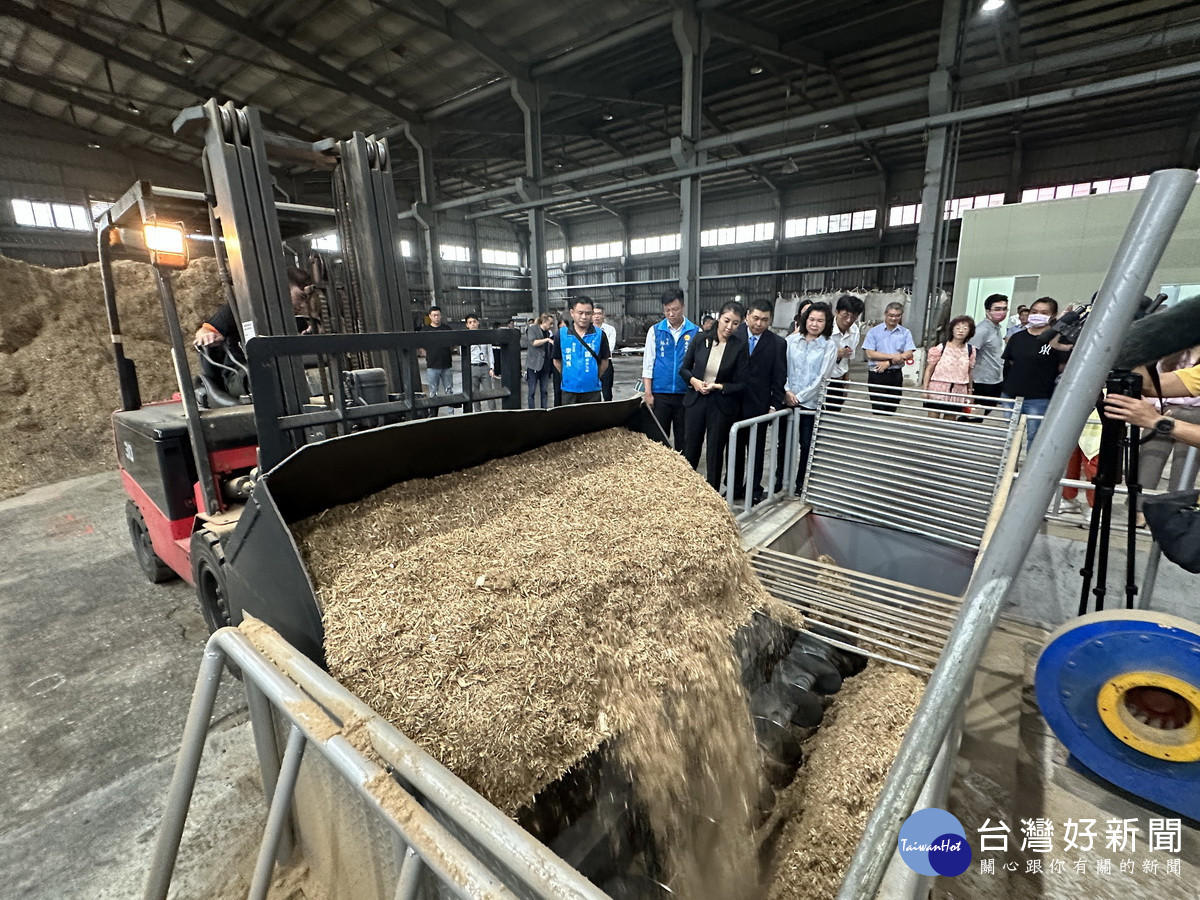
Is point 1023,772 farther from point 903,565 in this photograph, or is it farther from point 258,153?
point 258,153

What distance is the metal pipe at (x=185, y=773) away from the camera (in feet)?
4.26

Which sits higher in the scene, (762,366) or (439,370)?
(762,366)

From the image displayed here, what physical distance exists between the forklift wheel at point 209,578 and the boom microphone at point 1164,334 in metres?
3.48

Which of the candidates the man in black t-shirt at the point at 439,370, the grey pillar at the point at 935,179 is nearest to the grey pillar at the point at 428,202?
the man in black t-shirt at the point at 439,370

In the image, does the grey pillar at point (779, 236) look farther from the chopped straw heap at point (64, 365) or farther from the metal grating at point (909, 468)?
the chopped straw heap at point (64, 365)

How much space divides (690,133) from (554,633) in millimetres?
12164

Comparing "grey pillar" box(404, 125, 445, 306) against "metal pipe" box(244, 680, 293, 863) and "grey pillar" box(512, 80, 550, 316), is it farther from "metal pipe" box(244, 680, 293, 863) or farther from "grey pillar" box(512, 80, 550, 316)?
"metal pipe" box(244, 680, 293, 863)

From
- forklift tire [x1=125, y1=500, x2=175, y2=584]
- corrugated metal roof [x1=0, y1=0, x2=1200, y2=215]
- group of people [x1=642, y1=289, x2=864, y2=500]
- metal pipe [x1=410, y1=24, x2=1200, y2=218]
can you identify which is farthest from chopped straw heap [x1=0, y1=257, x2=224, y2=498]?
metal pipe [x1=410, y1=24, x2=1200, y2=218]

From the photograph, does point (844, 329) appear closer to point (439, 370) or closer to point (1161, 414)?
point (1161, 414)

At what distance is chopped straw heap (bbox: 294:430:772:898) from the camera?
4.23ft

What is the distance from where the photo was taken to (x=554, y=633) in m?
1.50

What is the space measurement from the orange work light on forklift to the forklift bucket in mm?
1258

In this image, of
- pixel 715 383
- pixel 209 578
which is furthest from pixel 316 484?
pixel 715 383

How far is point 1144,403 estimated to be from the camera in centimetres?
209
